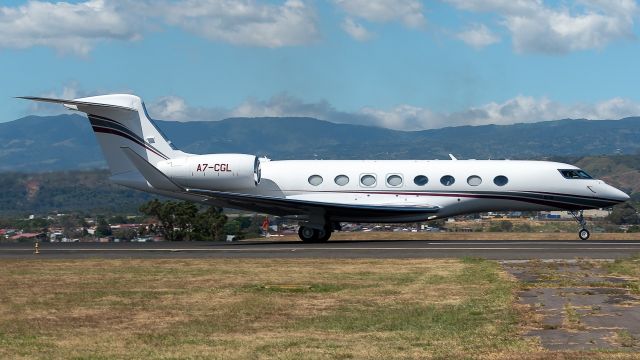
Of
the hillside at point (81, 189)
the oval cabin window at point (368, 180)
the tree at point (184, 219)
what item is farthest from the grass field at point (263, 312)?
the hillside at point (81, 189)

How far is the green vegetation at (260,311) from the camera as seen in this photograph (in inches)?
508

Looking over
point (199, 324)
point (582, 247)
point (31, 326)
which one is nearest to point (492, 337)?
point (199, 324)

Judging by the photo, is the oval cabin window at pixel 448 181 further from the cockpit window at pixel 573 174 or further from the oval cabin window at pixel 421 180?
the cockpit window at pixel 573 174

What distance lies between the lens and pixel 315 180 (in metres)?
37.1

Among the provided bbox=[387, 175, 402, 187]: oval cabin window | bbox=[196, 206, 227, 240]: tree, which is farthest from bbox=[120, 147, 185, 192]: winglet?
bbox=[196, 206, 227, 240]: tree

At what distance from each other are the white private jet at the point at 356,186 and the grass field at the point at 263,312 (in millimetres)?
11218

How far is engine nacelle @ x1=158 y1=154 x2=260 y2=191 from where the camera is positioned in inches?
1439

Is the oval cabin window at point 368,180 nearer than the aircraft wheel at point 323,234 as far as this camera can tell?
Yes

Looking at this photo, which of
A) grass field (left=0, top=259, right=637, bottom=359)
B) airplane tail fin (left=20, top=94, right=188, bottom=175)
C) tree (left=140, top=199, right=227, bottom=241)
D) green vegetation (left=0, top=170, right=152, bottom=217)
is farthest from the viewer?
green vegetation (left=0, top=170, right=152, bottom=217)

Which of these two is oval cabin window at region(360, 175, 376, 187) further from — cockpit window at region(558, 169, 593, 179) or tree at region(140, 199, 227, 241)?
tree at region(140, 199, 227, 241)

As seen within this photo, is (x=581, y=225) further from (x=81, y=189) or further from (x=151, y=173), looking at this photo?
(x=81, y=189)

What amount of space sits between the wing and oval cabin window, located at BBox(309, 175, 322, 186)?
1.12 metres

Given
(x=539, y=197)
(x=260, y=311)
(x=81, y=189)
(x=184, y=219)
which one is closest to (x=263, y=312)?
(x=260, y=311)

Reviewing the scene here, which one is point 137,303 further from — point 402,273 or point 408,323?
point 402,273
